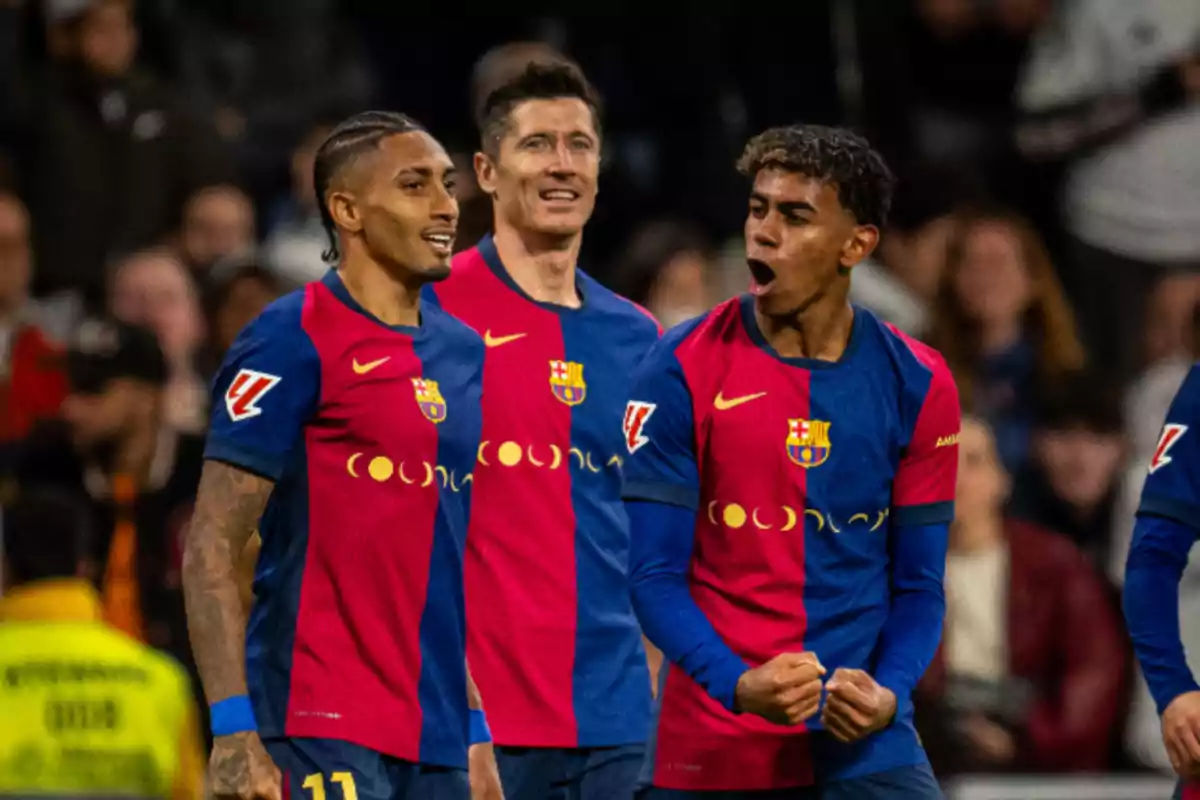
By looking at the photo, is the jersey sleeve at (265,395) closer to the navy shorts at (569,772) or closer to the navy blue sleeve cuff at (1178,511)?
the navy shorts at (569,772)

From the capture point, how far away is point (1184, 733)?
16.1 ft

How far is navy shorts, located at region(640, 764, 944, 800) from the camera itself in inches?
180

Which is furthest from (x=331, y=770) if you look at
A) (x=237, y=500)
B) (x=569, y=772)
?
(x=569, y=772)

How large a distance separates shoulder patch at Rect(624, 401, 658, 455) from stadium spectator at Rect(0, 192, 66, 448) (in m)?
3.85

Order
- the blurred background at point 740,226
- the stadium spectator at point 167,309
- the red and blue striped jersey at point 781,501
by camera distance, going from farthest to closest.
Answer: the stadium spectator at point 167,309 < the blurred background at point 740,226 < the red and blue striped jersey at point 781,501

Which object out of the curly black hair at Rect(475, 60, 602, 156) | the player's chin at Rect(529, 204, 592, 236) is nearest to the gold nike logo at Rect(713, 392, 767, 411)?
the player's chin at Rect(529, 204, 592, 236)

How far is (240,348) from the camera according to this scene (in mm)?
4566

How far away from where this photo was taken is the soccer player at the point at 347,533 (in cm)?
446

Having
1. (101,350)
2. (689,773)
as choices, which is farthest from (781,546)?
(101,350)

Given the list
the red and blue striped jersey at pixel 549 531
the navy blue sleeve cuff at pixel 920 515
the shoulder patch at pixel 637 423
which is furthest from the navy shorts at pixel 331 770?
the navy blue sleeve cuff at pixel 920 515

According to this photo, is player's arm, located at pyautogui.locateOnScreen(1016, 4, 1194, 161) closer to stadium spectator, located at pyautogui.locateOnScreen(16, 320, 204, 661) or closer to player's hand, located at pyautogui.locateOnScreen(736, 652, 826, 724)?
stadium spectator, located at pyautogui.locateOnScreen(16, 320, 204, 661)

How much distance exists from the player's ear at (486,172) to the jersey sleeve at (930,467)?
4.97 ft

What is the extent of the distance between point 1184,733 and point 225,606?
6.84ft

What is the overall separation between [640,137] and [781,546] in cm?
595
